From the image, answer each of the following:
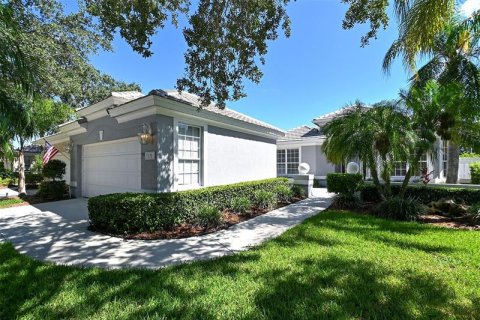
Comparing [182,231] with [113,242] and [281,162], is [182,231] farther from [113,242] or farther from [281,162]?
[281,162]

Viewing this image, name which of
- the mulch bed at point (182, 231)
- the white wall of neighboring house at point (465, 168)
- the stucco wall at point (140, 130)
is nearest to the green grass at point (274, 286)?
the mulch bed at point (182, 231)

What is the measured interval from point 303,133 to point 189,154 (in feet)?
44.3

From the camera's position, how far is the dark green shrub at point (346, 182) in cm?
1107

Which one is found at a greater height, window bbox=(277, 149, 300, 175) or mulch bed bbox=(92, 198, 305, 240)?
window bbox=(277, 149, 300, 175)

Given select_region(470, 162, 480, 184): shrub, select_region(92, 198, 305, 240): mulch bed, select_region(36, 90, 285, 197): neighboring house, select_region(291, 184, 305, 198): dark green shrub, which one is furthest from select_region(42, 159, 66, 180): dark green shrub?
select_region(470, 162, 480, 184): shrub

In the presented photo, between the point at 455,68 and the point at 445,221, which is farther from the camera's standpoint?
Answer: the point at 455,68

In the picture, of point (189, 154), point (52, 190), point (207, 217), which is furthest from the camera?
point (52, 190)

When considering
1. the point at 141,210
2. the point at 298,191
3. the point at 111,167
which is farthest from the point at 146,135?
the point at 298,191

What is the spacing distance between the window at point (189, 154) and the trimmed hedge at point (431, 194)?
763cm

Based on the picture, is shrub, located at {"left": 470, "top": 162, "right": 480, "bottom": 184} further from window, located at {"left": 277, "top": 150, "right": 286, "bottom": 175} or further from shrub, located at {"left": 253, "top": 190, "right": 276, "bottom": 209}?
shrub, located at {"left": 253, "top": 190, "right": 276, "bottom": 209}

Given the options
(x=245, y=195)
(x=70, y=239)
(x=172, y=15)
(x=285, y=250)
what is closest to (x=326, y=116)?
(x=245, y=195)

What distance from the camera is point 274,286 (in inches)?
148

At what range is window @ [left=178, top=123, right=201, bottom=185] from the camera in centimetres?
882

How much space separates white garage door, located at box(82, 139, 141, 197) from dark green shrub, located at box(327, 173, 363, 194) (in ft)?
28.0
